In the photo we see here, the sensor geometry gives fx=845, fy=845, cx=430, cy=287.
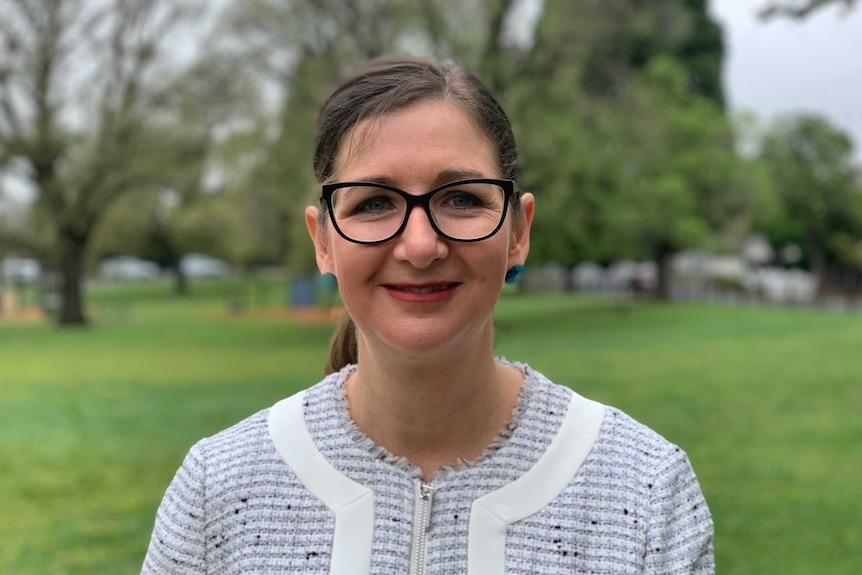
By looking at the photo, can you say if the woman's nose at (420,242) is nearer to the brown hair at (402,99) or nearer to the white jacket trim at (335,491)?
the brown hair at (402,99)

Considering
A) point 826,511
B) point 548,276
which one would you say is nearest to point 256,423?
point 826,511

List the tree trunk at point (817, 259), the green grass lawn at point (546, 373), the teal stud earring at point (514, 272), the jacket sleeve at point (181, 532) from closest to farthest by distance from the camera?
1. the jacket sleeve at point (181, 532)
2. the teal stud earring at point (514, 272)
3. the green grass lawn at point (546, 373)
4. the tree trunk at point (817, 259)

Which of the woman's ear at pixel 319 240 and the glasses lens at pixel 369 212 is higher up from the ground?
the glasses lens at pixel 369 212

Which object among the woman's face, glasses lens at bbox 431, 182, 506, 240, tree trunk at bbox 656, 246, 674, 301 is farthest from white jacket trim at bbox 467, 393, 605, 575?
tree trunk at bbox 656, 246, 674, 301

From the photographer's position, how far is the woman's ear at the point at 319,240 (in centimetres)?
149

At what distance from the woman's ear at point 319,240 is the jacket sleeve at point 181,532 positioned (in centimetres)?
41

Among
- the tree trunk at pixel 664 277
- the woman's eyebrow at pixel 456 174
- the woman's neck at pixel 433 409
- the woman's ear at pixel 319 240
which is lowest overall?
the tree trunk at pixel 664 277

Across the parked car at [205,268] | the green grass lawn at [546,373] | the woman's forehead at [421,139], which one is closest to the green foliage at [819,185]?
the green grass lawn at [546,373]

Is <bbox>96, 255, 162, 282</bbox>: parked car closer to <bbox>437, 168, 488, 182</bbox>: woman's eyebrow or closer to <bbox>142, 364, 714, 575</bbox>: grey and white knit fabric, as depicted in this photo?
<bbox>142, 364, 714, 575</bbox>: grey and white knit fabric

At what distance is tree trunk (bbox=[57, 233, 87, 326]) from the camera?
78.8 feet

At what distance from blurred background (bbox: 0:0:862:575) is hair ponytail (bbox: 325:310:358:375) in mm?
420

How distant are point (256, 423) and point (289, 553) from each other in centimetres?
25

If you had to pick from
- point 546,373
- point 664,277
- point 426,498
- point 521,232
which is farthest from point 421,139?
point 664,277

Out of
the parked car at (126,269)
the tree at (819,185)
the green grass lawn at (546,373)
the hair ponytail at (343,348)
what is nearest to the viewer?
the hair ponytail at (343,348)
